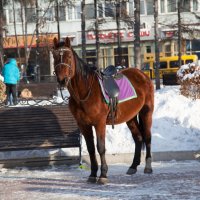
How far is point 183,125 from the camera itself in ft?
40.2

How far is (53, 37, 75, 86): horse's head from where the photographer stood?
834cm

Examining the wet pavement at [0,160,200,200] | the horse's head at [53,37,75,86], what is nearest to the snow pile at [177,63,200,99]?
the wet pavement at [0,160,200,200]

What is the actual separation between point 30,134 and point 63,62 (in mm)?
3225

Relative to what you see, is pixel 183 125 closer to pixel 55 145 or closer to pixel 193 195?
pixel 55 145

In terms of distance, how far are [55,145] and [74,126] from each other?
3.33 feet

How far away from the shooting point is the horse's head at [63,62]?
834 cm

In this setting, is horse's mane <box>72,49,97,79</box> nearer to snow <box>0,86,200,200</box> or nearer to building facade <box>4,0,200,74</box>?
snow <box>0,86,200,200</box>

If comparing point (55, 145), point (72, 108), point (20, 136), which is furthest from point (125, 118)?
point (20, 136)

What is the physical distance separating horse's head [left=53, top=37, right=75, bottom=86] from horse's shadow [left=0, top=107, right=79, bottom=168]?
2.53m

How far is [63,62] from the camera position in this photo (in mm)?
8445

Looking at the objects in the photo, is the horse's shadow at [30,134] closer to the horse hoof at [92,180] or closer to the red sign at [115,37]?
the horse hoof at [92,180]

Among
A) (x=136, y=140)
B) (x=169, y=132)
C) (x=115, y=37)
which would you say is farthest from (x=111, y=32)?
(x=136, y=140)

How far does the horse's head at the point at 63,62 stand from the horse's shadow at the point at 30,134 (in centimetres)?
253

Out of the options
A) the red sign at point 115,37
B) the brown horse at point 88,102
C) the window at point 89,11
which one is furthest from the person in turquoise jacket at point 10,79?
the window at point 89,11
